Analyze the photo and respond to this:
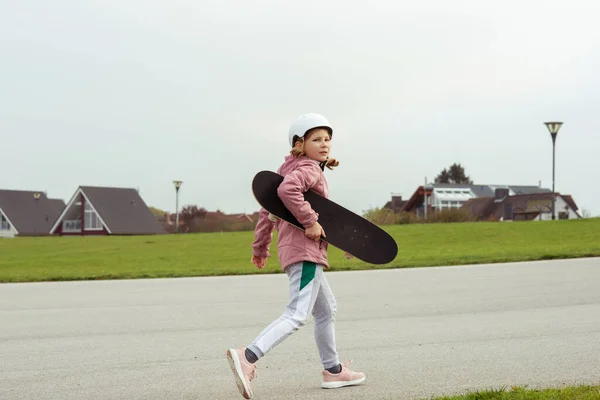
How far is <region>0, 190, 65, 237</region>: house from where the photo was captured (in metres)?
71.4

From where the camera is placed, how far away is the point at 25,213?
7350 centimetres

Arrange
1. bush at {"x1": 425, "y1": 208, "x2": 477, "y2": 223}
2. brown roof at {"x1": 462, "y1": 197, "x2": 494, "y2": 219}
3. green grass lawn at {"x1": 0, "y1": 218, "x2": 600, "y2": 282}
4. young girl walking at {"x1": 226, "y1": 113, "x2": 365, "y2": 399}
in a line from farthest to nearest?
brown roof at {"x1": 462, "y1": 197, "x2": 494, "y2": 219} → bush at {"x1": 425, "y1": 208, "x2": 477, "y2": 223} → green grass lawn at {"x1": 0, "y1": 218, "x2": 600, "y2": 282} → young girl walking at {"x1": 226, "y1": 113, "x2": 365, "y2": 399}

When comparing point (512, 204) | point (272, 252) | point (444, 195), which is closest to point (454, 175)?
point (444, 195)

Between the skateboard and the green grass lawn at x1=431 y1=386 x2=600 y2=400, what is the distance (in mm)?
1070

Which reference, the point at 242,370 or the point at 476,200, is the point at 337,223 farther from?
the point at 476,200

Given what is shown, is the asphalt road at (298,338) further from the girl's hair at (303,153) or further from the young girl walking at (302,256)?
the girl's hair at (303,153)

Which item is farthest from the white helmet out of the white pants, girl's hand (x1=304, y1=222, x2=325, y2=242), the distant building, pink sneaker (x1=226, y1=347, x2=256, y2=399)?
the distant building

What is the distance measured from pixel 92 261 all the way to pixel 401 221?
17565 mm

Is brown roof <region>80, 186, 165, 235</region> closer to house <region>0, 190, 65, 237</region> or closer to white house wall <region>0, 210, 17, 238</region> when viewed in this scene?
house <region>0, 190, 65, 237</region>

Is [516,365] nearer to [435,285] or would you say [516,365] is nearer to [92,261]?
[435,285]

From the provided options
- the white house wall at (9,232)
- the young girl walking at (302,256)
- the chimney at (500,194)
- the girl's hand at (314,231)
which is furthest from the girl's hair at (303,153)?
the chimney at (500,194)

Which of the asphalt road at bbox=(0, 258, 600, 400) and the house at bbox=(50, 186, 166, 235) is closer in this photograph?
the asphalt road at bbox=(0, 258, 600, 400)

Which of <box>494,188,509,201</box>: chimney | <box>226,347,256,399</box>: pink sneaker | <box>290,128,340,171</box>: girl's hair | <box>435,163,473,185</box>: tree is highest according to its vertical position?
<box>435,163,473,185</box>: tree

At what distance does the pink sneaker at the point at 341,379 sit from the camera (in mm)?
5051
